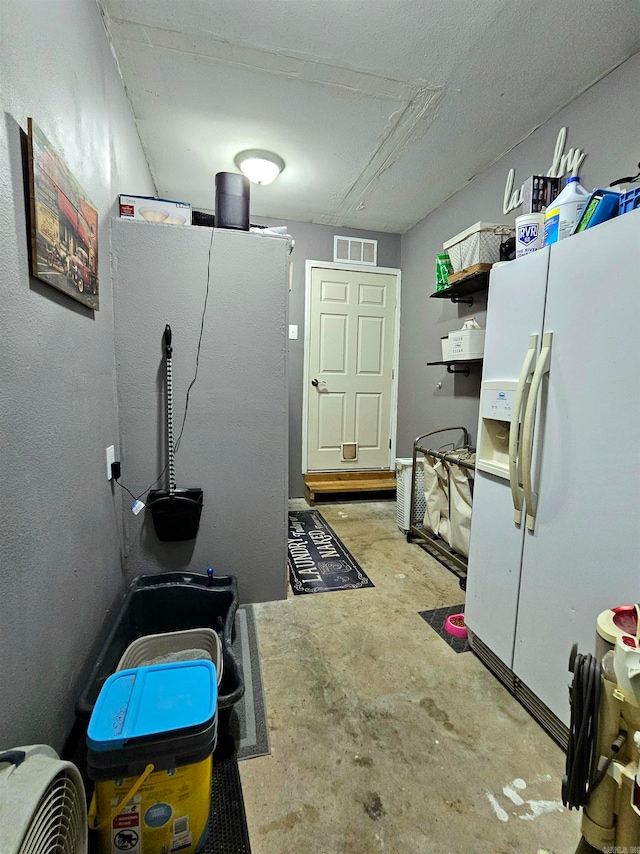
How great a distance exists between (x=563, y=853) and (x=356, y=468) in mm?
3207

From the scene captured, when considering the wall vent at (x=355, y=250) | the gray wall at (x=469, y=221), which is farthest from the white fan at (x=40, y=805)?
the wall vent at (x=355, y=250)

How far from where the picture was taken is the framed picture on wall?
0.97 metres

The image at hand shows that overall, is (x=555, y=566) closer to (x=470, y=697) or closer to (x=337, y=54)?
(x=470, y=697)

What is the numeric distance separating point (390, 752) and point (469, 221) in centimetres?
323

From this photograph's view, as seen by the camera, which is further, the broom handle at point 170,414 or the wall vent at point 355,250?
the wall vent at point 355,250

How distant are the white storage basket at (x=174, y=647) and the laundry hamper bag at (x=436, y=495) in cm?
176

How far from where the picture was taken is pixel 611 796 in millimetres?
883

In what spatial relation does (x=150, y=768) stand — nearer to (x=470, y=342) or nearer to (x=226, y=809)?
(x=226, y=809)

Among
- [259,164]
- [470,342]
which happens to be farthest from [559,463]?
[259,164]

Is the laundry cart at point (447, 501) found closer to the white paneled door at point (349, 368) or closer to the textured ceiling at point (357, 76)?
the white paneled door at point (349, 368)

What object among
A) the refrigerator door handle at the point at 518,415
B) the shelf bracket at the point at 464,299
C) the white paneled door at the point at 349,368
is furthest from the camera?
the white paneled door at the point at 349,368

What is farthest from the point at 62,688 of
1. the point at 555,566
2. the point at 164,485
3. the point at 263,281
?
the point at 263,281

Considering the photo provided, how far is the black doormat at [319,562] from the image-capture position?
7.94 feet

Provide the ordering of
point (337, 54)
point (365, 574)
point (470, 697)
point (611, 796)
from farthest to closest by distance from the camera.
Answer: point (365, 574), point (337, 54), point (470, 697), point (611, 796)
